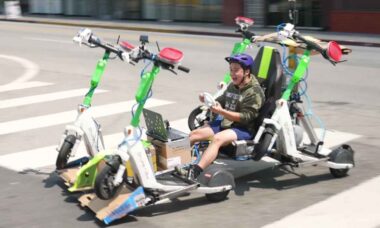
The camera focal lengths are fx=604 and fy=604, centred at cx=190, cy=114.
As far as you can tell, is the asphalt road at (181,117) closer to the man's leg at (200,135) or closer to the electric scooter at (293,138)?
the electric scooter at (293,138)

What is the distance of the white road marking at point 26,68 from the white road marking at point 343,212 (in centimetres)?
925

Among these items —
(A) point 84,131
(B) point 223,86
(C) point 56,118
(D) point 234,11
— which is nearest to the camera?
(A) point 84,131

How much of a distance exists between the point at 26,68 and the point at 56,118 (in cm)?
611

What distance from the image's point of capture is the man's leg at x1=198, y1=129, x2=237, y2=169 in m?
5.93

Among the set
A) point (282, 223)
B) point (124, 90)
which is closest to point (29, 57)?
point (124, 90)

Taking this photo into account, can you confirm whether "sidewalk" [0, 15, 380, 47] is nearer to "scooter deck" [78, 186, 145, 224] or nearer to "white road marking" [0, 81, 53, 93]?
"white road marking" [0, 81, 53, 93]

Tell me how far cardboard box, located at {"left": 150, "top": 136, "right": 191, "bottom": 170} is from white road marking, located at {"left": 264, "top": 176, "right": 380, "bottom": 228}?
1.19 m

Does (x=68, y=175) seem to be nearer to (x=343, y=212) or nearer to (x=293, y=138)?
(x=293, y=138)

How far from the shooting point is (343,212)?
548 cm

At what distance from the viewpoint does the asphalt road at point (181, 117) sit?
5.52m

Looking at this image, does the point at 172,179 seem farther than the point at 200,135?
No

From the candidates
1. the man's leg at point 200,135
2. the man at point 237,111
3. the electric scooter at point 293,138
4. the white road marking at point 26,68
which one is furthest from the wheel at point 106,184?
the white road marking at point 26,68

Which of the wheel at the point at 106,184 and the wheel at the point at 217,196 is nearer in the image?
the wheel at the point at 106,184

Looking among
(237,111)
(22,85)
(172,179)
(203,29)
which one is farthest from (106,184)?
(203,29)
